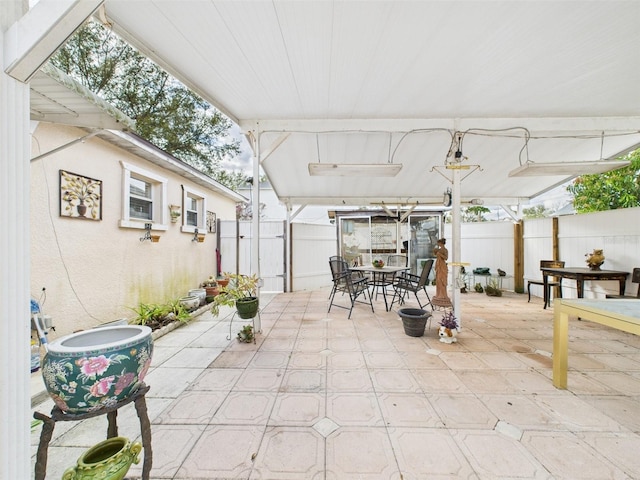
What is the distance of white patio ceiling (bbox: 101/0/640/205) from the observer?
1781mm

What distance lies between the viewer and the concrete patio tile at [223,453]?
1.36 metres

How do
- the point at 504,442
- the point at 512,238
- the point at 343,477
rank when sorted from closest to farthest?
the point at 343,477 < the point at 504,442 < the point at 512,238

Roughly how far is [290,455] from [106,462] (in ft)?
2.89

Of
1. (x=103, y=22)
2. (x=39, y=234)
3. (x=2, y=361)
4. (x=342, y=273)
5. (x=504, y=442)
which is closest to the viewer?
(x=2, y=361)

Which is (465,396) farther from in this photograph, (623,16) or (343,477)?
(623,16)

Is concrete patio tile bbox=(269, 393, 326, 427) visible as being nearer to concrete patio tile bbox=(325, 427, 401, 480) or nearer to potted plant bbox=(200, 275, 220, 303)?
concrete patio tile bbox=(325, 427, 401, 480)

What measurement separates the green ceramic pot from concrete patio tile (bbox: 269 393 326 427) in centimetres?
83

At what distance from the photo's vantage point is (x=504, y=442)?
1.55 m

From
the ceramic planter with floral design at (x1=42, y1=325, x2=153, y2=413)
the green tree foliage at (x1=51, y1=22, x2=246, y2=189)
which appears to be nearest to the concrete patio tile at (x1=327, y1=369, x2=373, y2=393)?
the ceramic planter with floral design at (x1=42, y1=325, x2=153, y2=413)

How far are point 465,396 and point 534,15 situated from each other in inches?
111

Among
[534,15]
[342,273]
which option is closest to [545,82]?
[534,15]

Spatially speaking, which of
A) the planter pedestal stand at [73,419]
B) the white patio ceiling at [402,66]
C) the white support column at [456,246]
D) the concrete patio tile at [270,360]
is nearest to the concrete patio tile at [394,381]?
the concrete patio tile at [270,360]

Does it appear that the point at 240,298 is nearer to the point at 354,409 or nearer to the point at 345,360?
the point at 345,360

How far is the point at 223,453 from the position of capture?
149 cm
